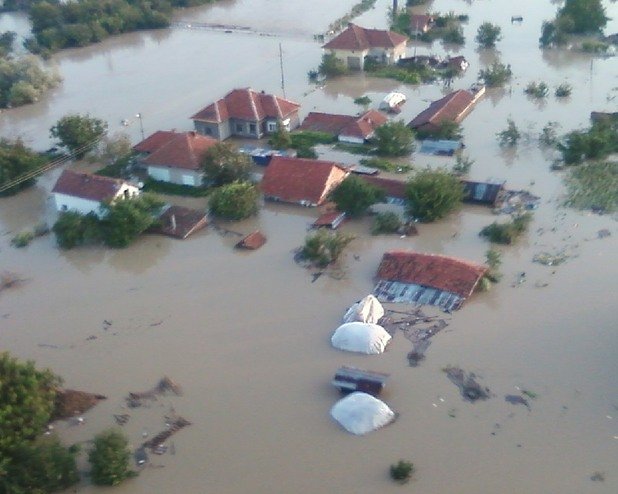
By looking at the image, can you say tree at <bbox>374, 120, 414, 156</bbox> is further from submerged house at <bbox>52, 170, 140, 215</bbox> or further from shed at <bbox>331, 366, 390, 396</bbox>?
shed at <bbox>331, 366, 390, 396</bbox>

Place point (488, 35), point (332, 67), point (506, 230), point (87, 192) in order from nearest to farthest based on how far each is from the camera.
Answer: point (506, 230) < point (87, 192) < point (332, 67) < point (488, 35)

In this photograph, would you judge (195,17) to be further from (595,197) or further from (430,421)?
(430,421)

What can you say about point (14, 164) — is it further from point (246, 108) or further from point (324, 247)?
point (324, 247)

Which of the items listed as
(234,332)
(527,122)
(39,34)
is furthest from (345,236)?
(39,34)

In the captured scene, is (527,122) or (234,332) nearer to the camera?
(234,332)

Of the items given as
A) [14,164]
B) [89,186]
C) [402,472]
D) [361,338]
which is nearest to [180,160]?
[89,186]
